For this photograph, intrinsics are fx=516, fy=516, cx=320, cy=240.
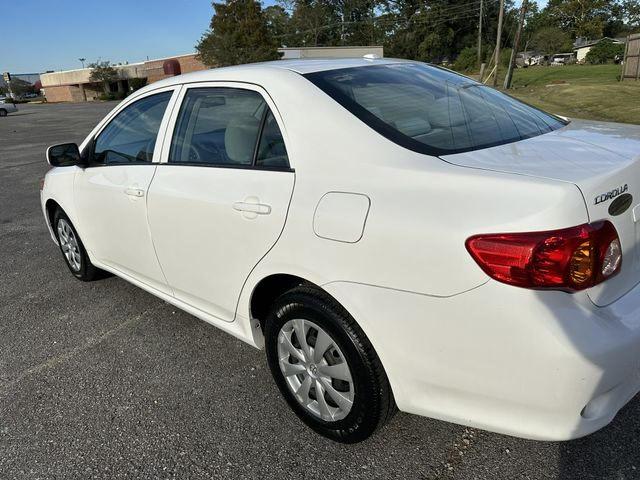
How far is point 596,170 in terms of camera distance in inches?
69.8

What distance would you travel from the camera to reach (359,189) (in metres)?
1.97

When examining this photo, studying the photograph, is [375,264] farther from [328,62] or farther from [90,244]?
[90,244]

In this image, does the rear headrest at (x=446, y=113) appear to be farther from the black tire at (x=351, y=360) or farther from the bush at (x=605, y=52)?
the bush at (x=605, y=52)

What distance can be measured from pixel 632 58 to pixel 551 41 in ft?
219

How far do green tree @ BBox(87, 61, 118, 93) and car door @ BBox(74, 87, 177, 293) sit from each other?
229 ft

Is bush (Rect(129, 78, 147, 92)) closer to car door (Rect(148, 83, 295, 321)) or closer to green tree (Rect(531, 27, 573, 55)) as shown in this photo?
green tree (Rect(531, 27, 573, 55))

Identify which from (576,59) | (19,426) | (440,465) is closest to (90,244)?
(19,426)

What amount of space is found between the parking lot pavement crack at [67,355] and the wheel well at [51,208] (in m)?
1.25

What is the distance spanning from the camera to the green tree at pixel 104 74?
65.4 meters

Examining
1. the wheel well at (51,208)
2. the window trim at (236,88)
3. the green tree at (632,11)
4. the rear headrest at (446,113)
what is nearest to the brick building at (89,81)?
the wheel well at (51,208)

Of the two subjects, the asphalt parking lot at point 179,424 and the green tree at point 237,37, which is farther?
the green tree at point 237,37

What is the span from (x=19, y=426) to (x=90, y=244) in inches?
60.9

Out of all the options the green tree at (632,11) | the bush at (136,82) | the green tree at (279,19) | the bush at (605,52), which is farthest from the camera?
the green tree at (632,11)

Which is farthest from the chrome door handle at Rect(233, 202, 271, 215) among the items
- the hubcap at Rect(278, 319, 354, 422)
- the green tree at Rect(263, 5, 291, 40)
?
the green tree at Rect(263, 5, 291, 40)
